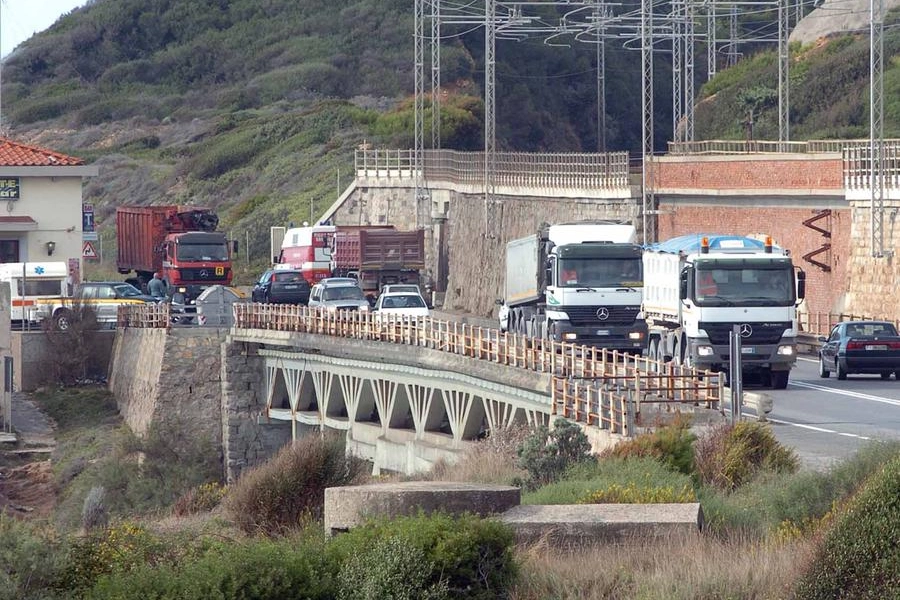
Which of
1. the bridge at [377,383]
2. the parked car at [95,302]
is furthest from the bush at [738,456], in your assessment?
the parked car at [95,302]

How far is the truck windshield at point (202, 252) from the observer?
62031 millimetres

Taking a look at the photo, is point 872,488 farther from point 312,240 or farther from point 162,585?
point 312,240

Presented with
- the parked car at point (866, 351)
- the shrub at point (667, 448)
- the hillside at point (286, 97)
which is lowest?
the shrub at point (667, 448)

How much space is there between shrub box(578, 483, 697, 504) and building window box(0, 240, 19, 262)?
44.2 m

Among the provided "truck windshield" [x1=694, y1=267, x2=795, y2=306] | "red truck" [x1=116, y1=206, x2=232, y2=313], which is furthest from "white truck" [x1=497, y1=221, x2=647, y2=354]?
"red truck" [x1=116, y1=206, x2=232, y2=313]

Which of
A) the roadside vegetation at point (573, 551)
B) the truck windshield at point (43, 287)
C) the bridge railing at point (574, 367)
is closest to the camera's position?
the roadside vegetation at point (573, 551)

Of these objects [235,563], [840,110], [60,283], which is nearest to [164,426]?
[60,283]

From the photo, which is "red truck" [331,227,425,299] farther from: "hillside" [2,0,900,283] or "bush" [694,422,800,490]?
"bush" [694,422,800,490]

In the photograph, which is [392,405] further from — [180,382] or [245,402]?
[180,382]

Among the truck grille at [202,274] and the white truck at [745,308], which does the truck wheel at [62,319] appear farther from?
the white truck at [745,308]

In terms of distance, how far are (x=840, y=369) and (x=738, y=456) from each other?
53.8 ft

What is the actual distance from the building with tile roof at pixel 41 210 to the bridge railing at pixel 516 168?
51.1 feet

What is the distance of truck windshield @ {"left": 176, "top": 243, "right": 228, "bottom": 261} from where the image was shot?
62.0m

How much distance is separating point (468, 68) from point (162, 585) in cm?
10801
